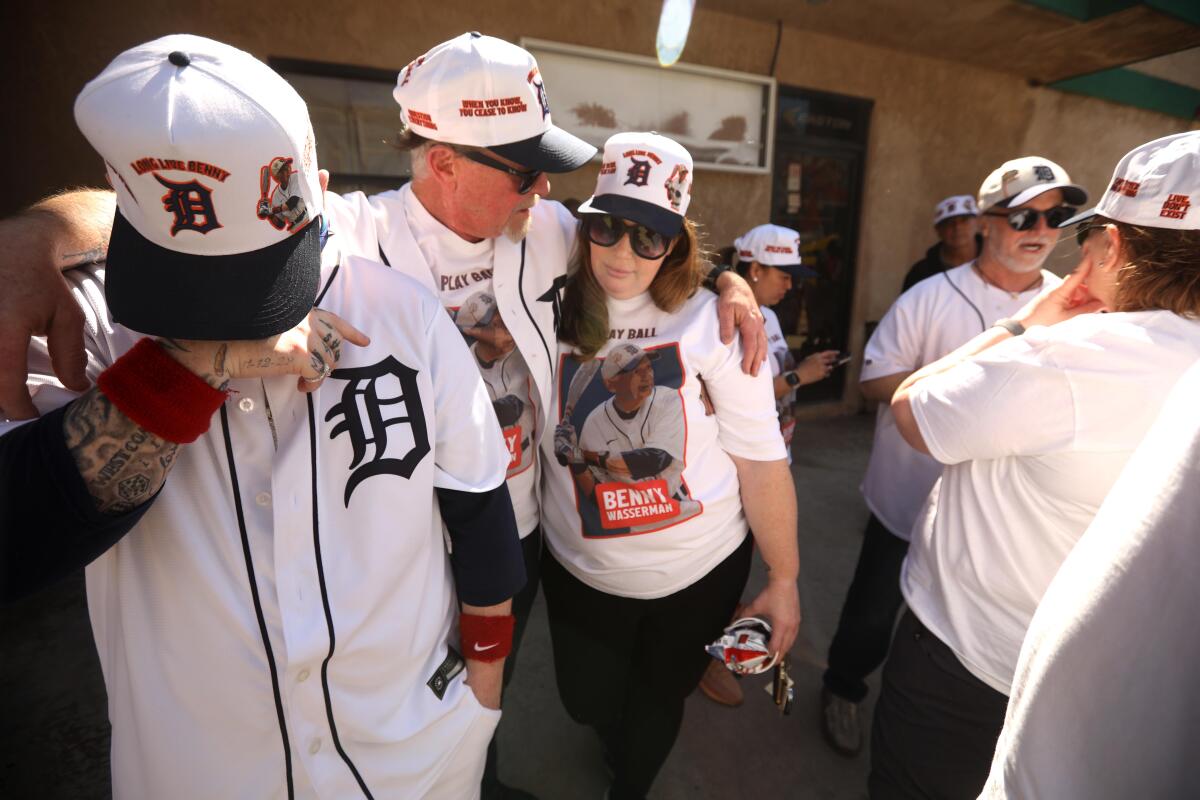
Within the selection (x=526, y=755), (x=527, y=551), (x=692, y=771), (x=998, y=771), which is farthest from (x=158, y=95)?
(x=692, y=771)

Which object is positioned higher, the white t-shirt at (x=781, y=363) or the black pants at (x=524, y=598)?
the white t-shirt at (x=781, y=363)

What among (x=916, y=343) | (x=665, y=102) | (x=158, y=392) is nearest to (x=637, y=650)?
(x=158, y=392)

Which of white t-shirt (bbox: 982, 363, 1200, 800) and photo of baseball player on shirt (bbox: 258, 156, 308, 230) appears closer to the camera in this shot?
white t-shirt (bbox: 982, 363, 1200, 800)

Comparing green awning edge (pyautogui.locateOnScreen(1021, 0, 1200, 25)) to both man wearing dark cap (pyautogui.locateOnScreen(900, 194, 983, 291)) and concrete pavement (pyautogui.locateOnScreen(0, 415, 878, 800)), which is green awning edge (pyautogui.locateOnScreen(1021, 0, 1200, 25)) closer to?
man wearing dark cap (pyautogui.locateOnScreen(900, 194, 983, 291))

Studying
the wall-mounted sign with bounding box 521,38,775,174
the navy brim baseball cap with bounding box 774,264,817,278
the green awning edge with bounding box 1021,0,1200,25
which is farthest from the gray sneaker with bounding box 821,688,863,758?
the green awning edge with bounding box 1021,0,1200,25

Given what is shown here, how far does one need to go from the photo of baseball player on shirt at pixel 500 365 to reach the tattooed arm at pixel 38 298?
82 cm

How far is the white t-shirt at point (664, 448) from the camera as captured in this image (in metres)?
1.66

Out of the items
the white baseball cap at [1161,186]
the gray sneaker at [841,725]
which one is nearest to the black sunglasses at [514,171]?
the white baseball cap at [1161,186]

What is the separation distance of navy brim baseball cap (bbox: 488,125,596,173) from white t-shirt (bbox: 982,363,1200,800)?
1.35m

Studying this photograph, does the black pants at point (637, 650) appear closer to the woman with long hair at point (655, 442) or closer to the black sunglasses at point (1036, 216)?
the woman with long hair at point (655, 442)

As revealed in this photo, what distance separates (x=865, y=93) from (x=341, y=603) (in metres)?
6.70

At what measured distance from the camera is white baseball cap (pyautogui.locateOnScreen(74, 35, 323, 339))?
2.35 feet

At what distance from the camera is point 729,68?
5.10 m

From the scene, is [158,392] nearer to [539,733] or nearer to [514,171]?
[514,171]
